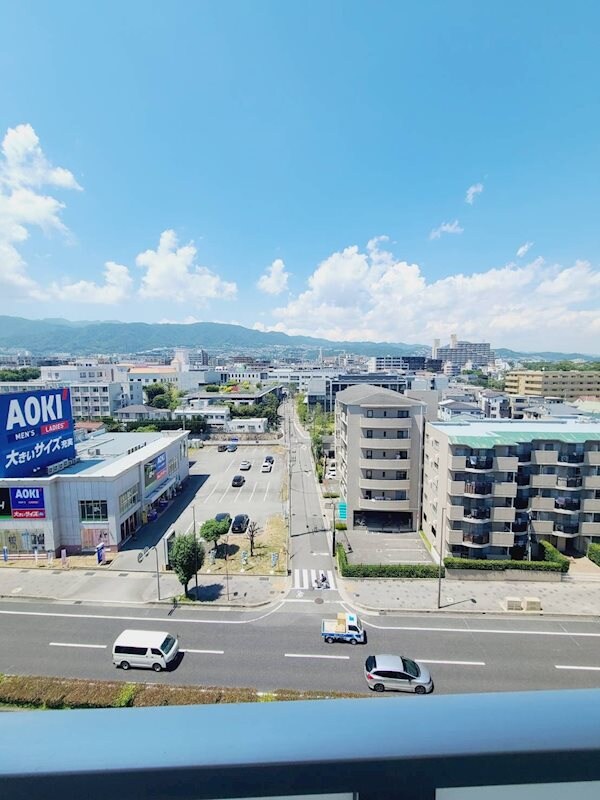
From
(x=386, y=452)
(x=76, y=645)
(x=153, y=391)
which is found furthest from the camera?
(x=153, y=391)

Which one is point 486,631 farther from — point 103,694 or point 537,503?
point 103,694

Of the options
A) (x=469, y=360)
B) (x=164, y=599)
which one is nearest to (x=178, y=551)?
(x=164, y=599)

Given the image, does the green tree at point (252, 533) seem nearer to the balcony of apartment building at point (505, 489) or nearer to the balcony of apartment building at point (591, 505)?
the balcony of apartment building at point (505, 489)

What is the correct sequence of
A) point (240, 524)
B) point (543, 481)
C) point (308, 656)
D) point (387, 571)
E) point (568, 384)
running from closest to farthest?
1. point (308, 656)
2. point (387, 571)
3. point (543, 481)
4. point (240, 524)
5. point (568, 384)

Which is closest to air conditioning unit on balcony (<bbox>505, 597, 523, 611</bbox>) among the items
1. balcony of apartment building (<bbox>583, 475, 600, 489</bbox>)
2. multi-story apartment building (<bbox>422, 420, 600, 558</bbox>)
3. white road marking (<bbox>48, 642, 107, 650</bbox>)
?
multi-story apartment building (<bbox>422, 420, 600, 558</bbox>)

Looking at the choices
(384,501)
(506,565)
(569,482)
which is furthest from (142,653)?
(569,482)

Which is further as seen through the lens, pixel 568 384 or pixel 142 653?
pixel 568 384

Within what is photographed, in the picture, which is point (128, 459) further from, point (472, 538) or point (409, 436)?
point (472, 538)
